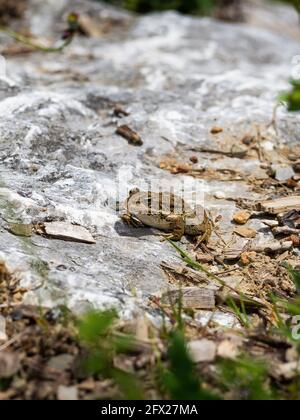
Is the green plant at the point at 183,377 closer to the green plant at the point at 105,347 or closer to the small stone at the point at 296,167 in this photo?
the green plant at the point at 105,347

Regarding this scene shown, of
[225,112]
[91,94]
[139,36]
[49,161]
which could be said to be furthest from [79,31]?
[49,161]

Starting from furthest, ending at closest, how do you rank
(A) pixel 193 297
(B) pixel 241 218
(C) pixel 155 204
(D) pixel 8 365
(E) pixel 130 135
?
(E) pixel 130 135 → (B) pixel 241 218 → (C) pixel 155 204 → (A) pixel 193 297 → (D) pixel 8 365

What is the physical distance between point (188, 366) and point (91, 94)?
3265mm

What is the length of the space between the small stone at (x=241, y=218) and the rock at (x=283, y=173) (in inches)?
21.7

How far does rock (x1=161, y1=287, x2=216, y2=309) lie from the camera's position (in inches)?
114

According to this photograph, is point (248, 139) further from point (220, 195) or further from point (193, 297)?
point (193, 297)

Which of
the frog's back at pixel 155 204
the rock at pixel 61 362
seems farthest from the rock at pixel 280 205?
the rock at pixel 61 362

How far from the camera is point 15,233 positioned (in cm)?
303

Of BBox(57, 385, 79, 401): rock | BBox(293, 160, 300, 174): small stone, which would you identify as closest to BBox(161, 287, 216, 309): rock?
BBox(57, 385, 79, 401): rock

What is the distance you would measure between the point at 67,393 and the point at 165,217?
137 centimetres

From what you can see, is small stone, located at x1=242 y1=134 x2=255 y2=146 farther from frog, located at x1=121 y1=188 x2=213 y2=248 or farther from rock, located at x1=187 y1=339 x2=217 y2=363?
rock, located at x1=187 y1=339 x2=217 y2=363

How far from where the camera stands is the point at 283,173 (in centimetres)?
409

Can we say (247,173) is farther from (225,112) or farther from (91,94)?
(91,94)

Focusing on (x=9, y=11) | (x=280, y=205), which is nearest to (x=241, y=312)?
(x=280, y=205)
